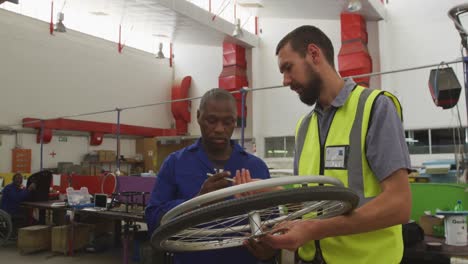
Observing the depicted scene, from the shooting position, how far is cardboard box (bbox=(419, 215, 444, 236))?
2.46 m

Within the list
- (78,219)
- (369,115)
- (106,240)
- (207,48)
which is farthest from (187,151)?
(207,48)

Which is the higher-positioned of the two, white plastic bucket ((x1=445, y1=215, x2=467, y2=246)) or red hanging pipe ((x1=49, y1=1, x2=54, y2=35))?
red hanging pipe ((x1=49, y1=1, x2=54, y2=35))

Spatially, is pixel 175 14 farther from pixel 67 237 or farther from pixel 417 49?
pixel 417 49

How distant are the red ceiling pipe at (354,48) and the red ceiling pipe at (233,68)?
2.72 meters

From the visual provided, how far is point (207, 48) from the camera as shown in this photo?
11203 mm

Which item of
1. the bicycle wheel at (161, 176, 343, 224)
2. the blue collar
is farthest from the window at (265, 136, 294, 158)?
the bicycle wheel at (161, 176, 343, 224)

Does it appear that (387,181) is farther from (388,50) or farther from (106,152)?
(106,152)

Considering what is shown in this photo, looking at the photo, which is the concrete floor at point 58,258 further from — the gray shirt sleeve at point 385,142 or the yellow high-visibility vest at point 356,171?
the gray shirt sleeve at point 385,142

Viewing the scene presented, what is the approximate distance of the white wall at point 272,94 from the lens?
9.41 metres

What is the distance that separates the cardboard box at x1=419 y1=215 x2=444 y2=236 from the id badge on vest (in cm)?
186

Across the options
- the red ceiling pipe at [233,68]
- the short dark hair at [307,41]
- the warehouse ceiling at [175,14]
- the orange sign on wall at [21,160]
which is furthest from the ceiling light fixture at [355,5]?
the orange sign on wall at [21,160]

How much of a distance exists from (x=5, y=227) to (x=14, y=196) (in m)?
0.59

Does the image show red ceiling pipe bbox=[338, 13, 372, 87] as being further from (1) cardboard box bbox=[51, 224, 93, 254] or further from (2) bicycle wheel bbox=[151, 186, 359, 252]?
(2) bicycle wheel bbox=[151, 186, 359, 252]

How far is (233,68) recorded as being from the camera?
984 centimetres
